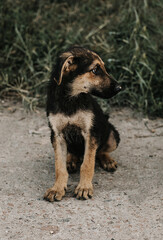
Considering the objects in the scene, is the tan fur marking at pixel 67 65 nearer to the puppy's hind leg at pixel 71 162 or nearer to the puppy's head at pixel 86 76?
the puppy's head at pixel 86 76

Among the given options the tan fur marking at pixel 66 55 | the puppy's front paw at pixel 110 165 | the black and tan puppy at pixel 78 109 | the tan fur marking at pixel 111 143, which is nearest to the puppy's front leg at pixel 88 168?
the black and tan puppy at pixel 78 109

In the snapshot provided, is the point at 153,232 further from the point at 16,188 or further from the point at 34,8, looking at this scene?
the point at 34,8

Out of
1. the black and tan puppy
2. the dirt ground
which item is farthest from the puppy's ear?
the dirt ground

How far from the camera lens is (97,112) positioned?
5012 millimetres

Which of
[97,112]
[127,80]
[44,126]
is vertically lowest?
[44,126]

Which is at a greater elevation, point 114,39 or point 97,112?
point 97,112

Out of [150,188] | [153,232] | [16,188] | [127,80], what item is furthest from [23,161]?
[127,80]

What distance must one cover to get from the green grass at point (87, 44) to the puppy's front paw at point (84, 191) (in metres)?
2.83

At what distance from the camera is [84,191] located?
15.2ft

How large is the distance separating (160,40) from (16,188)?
4922mm

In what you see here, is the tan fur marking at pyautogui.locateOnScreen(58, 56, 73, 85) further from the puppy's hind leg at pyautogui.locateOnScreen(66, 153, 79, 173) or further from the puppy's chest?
the puppy's hind leg at pyautogui.locateOnScreen(66, 153, 79, 173)

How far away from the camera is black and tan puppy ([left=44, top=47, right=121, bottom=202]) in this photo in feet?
15.1

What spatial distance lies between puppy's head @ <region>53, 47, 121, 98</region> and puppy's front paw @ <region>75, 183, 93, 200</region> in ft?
3.48

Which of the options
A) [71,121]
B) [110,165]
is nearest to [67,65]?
[71,121]
